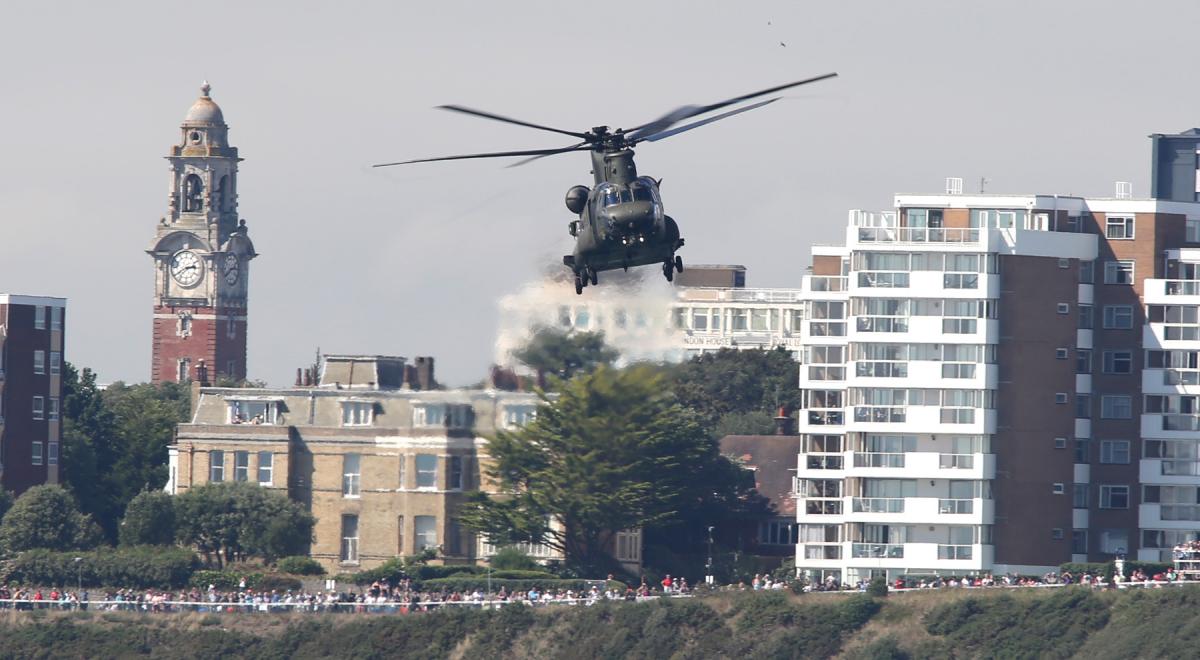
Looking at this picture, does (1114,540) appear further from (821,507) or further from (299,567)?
(299,567)

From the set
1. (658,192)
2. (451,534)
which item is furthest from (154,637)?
(658,192)

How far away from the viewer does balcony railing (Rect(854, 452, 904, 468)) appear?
157875 mm

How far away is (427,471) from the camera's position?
149000 mm

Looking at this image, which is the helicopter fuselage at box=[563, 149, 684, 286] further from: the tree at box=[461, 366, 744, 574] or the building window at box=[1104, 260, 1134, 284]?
the building window at box=[1104, 260, 1134, 284]

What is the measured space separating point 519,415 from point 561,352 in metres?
8.86

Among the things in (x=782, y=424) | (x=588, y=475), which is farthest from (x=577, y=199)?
(x=782, y=424)

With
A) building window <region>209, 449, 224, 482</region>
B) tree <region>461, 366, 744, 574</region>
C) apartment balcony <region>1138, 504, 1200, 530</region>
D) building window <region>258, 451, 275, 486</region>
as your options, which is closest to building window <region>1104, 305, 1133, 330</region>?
apartment balcony <region>1138, 504, 1200, 530</region>

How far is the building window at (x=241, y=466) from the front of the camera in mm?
165875

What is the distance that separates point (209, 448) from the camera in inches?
6590

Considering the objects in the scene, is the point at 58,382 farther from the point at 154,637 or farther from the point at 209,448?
the point at 154,637

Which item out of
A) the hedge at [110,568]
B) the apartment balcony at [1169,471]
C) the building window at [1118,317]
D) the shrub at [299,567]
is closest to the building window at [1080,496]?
the apartment balcony at [1169,471]

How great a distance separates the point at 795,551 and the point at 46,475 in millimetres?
47547

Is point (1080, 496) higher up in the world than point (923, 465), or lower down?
lower down

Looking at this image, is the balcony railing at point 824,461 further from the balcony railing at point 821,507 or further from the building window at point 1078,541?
the building window at point 1078,541
